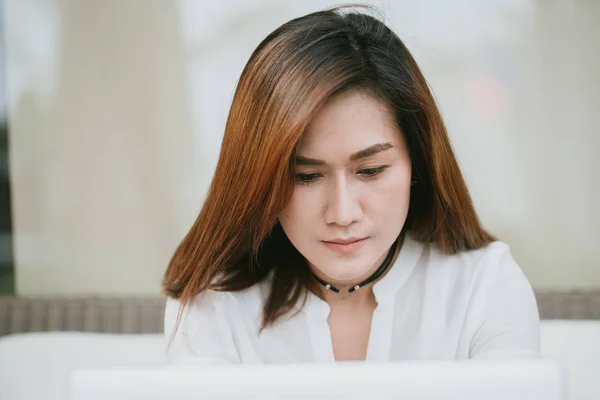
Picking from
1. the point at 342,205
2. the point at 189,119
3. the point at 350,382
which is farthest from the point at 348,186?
the point at 189,119

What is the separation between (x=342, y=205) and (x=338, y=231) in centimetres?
6

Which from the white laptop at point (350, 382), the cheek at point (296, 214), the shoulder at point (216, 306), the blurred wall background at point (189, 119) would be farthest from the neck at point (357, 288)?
the blurred wall background at point (189, 119)

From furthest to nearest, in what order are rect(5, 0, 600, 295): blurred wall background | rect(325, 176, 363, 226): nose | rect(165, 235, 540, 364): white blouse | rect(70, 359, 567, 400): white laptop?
rect(5, 0, 600, 295): blurred wall background, rect(165, 235, 540, 364): white blouse, rect(325, 176, 363, 226): nose, rect(70, 359, 567, 400): white laptop

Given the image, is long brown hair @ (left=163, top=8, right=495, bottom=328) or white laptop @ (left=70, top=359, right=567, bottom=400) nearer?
white laptop @ (left=70, top=359, right=567, bottom=400)

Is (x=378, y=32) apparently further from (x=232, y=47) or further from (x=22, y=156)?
(x=22, y=156)

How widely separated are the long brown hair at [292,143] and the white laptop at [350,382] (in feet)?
1.52

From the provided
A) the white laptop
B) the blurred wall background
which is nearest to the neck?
the white laptop

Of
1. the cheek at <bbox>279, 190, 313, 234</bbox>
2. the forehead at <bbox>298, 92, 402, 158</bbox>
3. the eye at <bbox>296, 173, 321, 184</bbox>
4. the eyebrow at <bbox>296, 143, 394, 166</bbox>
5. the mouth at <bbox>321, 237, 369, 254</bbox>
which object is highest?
the forehead at <bbox>298, 92, 402, 158</bbox>

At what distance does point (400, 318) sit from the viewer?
1.28 meters

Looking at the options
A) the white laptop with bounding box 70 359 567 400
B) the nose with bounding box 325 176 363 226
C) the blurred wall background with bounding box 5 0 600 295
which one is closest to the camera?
the white laptop with bounding box 70 359 567 400

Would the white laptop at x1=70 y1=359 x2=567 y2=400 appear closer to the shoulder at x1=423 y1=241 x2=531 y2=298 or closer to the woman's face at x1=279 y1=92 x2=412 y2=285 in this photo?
the woman's face at x1=279 y1=92 x2=412 y2=285

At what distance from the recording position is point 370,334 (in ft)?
4.07

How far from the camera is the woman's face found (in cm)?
101

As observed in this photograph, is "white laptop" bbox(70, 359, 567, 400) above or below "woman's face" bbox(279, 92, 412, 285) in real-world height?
below
